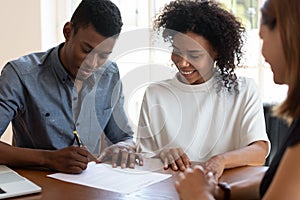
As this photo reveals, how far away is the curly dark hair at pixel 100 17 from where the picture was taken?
1761mm

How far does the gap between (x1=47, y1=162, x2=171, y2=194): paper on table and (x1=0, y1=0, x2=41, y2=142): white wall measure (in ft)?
7.09

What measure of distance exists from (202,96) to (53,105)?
615 millimetres

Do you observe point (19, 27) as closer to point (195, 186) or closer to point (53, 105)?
point (53, 105)

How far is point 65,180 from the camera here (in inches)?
56.0

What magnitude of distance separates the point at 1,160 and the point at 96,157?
13.3 inches

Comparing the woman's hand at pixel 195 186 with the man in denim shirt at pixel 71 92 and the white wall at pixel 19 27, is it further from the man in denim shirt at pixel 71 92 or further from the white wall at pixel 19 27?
the white wall at pixel 19 27

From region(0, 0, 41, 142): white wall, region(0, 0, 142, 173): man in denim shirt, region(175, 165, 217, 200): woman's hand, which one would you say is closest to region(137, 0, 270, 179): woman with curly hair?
region(0, 0, 142, 173): man in denim shirt

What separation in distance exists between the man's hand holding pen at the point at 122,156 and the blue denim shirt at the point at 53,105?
179 millimetres

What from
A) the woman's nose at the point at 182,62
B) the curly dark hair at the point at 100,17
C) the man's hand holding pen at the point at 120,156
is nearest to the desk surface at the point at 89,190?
the man's hand holding pen at the point at 120,156

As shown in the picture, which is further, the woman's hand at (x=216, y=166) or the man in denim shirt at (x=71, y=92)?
the man in denim shirt at (x=71, y=92)

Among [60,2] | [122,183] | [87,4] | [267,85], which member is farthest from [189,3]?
[60,2]

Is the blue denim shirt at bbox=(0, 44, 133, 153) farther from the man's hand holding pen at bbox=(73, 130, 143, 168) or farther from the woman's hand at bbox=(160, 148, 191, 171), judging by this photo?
the woman's hand at bbox=(160, 148, 191, 171)

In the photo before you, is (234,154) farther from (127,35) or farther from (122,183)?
(127,35)

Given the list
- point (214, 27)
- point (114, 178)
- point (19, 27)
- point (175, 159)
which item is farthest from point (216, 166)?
point (19, 27)
